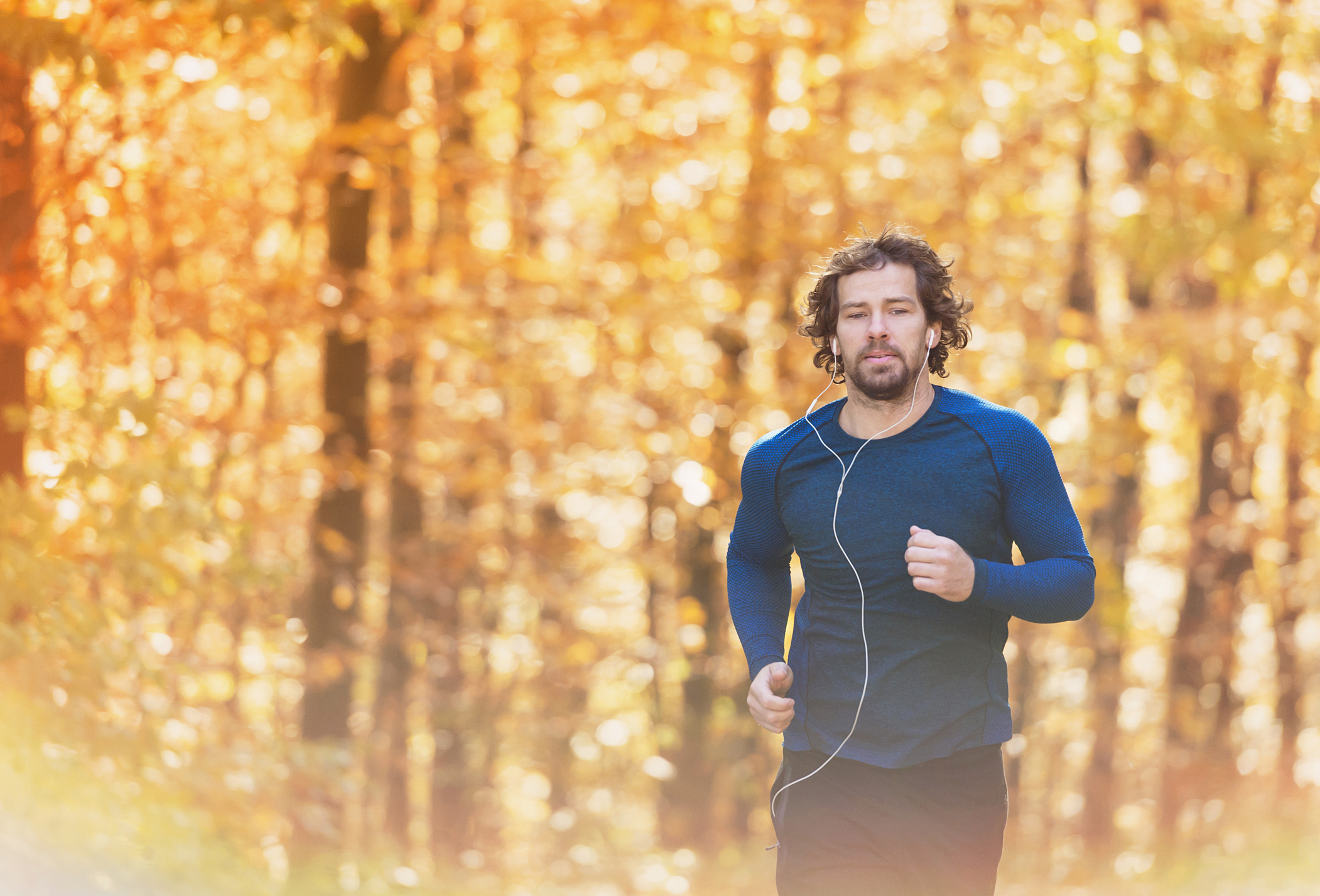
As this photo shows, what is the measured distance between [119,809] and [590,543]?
231 inches

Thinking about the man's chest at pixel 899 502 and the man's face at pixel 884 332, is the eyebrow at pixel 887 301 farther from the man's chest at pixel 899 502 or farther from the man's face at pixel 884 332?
the man's chest at pixel 899 502

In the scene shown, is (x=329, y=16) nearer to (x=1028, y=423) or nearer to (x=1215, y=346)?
(x=1028, y=423)

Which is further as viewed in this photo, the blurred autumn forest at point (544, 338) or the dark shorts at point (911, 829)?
the blurred autumn forest at point (544, 338)

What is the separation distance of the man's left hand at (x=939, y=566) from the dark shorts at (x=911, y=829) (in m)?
0.52

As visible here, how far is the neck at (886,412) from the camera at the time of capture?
2.93 meters

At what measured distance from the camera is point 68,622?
485 cm

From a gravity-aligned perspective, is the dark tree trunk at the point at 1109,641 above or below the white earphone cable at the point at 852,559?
below

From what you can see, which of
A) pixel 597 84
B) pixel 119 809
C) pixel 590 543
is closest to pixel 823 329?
pixel 119 809

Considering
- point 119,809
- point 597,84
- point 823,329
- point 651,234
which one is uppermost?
point 597,84

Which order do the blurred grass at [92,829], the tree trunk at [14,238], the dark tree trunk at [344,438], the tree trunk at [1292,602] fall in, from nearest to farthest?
the blurred grass at [92,829] < the tree trunk at [14,238] < the dark tree trunk at [344,438] < the tree trunk at [1292,602]

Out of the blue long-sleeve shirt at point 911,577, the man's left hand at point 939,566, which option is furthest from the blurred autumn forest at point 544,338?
the man's left hand at point 939,566

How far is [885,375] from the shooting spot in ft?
9.43

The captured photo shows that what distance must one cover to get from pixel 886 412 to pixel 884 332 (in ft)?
0.68

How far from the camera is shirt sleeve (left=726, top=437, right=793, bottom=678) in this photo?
3.09 m
